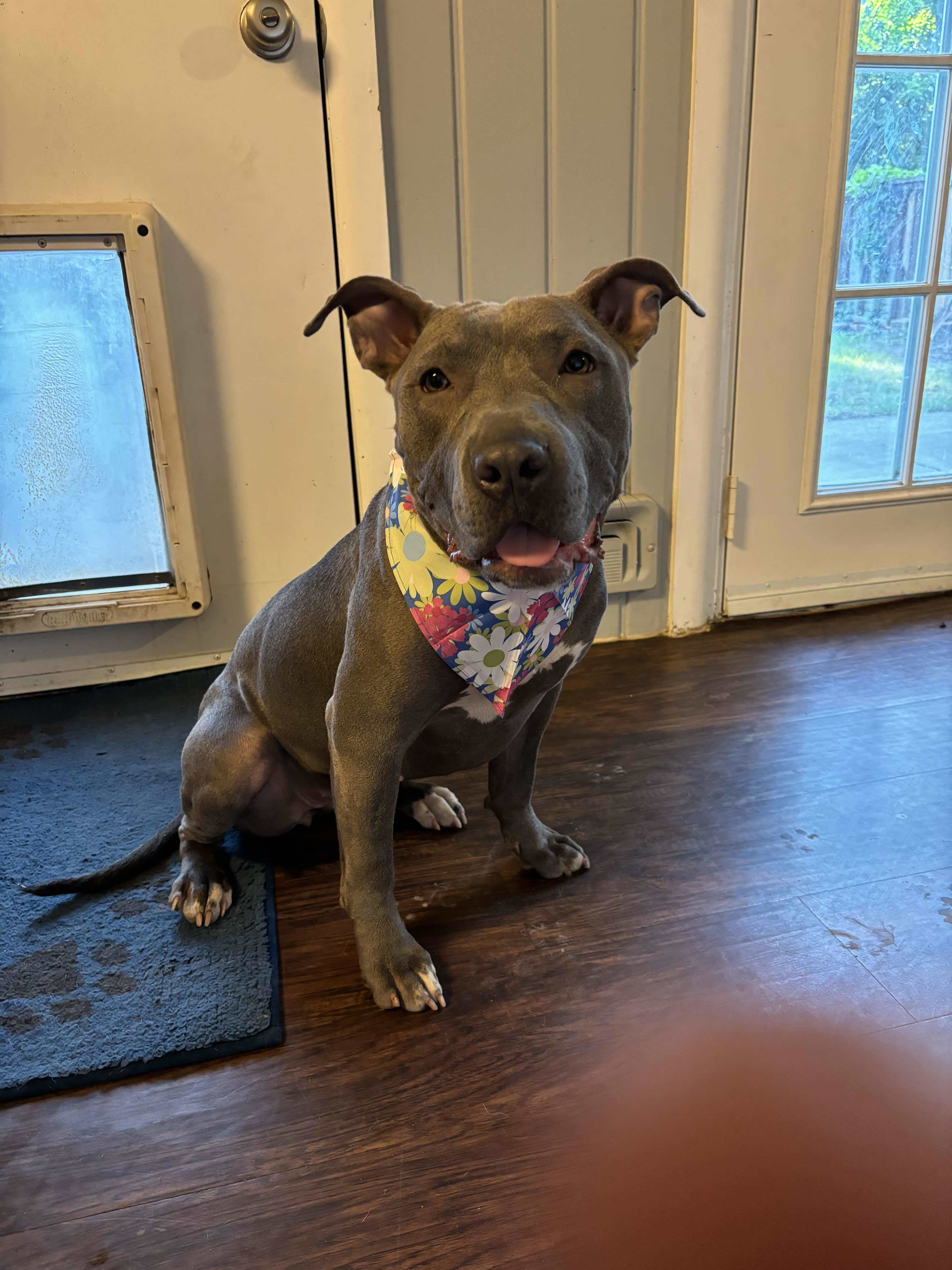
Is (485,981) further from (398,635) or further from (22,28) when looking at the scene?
(22,28)

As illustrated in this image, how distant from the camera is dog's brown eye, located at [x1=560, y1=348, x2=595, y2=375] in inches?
49.0

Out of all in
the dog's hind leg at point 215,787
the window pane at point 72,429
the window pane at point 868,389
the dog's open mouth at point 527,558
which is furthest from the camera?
the window pane at point 868,389

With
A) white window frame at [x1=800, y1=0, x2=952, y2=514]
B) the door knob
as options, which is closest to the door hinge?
white window frame at [x1=800, y1=0, x2=952, y2=514]

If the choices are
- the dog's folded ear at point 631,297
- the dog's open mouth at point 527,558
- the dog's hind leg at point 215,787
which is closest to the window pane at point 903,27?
the dog's folded ear at point 631,297

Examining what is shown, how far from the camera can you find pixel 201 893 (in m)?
1.66

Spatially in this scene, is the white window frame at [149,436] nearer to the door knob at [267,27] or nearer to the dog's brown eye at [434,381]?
the door knob at [267,27]

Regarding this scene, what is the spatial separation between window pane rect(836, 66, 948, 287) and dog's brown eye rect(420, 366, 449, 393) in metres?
2.10

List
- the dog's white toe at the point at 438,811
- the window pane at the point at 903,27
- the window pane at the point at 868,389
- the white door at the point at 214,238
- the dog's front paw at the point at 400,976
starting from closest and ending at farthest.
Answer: the dog's front paw at the point at 400,976, the dog's white toe at the point at 438,811, the white door at the point at 214,238, the window pane at the point at 903,27, the window pane at the point at 868,389

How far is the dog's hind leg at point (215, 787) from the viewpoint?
5.35 ft

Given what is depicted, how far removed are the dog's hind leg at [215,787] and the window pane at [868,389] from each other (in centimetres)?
→ 218

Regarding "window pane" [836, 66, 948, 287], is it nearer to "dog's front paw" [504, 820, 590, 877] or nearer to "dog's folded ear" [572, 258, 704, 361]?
"dog's folded ear" [572, 258, 704, 361]

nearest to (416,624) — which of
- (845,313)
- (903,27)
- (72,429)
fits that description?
(72,429)

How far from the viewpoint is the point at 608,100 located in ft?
8.08

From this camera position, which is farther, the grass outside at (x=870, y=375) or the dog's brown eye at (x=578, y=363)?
the grass outside at (x=870, y=375)
